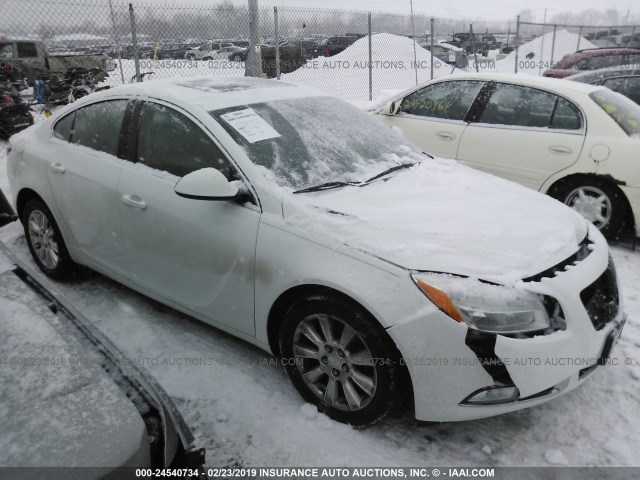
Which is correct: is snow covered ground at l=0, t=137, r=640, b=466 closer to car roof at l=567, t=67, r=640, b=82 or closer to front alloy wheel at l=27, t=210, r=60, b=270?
front alloy wheel at l=27, t=210, r=60, b=270

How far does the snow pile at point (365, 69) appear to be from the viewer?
15203 mm

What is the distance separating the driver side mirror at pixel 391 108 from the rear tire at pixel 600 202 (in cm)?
200

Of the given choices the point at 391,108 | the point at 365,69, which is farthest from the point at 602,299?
the point at 365,69

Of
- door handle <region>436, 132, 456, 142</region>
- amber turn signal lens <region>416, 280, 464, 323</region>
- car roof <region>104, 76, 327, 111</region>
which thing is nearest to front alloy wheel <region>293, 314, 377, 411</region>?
amber turn signal lens <region>416, 280, 464, 323</region>

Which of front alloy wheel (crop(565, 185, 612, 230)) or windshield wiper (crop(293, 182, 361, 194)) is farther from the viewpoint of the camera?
front alloy wheel (crop(565, 185, 612, 230))

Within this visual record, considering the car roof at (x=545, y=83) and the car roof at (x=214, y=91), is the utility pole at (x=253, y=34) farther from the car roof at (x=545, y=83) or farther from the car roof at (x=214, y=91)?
the car roof at (x=214, y=91)

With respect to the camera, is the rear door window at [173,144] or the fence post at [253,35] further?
the fence post at [253,35]

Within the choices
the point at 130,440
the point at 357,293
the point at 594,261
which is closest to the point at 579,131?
the point at 594,261

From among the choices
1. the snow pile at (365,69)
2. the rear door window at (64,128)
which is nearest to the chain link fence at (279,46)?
the snow pile at (365,69)

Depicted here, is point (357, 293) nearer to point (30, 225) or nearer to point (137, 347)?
point (137, 347)

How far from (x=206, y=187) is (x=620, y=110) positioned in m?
4.15

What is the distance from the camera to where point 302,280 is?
2.34 meters

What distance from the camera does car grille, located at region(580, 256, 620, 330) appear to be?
90.7 inches

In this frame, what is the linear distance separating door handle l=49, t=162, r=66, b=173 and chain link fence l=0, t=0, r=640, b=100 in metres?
A: 4.67
